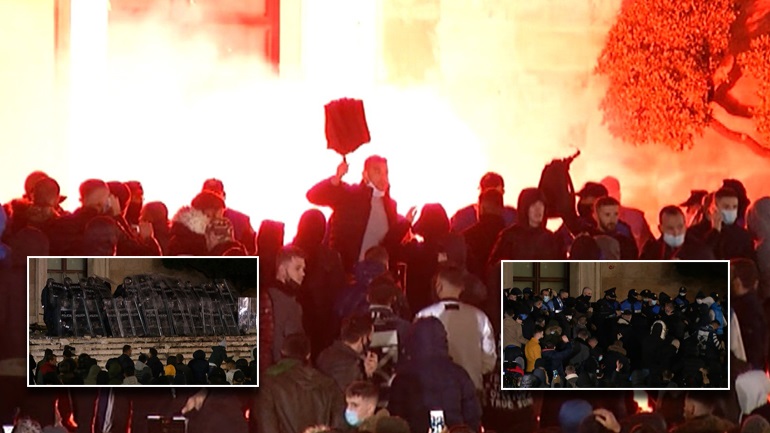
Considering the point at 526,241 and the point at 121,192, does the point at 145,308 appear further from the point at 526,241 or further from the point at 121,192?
the point at 526,241

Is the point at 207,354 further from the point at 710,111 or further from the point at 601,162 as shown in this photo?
the point at 710,111

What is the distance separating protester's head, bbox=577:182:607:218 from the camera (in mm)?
6625

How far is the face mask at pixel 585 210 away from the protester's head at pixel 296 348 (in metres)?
1.49

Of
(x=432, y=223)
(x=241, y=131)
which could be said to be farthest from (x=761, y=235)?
(x=241, y=131)

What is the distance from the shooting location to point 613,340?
260 inches

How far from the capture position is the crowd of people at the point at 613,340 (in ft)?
21.6

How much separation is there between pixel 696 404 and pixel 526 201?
52.4 inches

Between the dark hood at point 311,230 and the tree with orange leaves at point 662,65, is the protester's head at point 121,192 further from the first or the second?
the tree with orange leaves at point 662,65

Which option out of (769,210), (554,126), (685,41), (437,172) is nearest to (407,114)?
(437,172)

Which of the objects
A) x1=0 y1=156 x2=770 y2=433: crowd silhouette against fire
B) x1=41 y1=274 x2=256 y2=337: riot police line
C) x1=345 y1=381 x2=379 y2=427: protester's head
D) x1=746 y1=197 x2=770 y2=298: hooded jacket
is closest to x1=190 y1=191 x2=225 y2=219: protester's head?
x1=0 y1=156 x2=770 y2=433: crowd silhouette against fire

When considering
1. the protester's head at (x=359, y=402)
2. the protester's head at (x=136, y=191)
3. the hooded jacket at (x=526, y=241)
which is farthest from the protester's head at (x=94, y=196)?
the hooded jacket at (x=526, y=241)

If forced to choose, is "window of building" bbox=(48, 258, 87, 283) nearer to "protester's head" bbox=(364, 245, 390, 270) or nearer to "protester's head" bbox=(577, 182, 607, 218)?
"protester's head" bbox=(364, 245, 390, 270)

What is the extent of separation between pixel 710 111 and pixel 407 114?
1.52 m

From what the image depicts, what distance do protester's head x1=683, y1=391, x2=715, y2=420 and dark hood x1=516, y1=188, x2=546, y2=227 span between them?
3.76 ft
